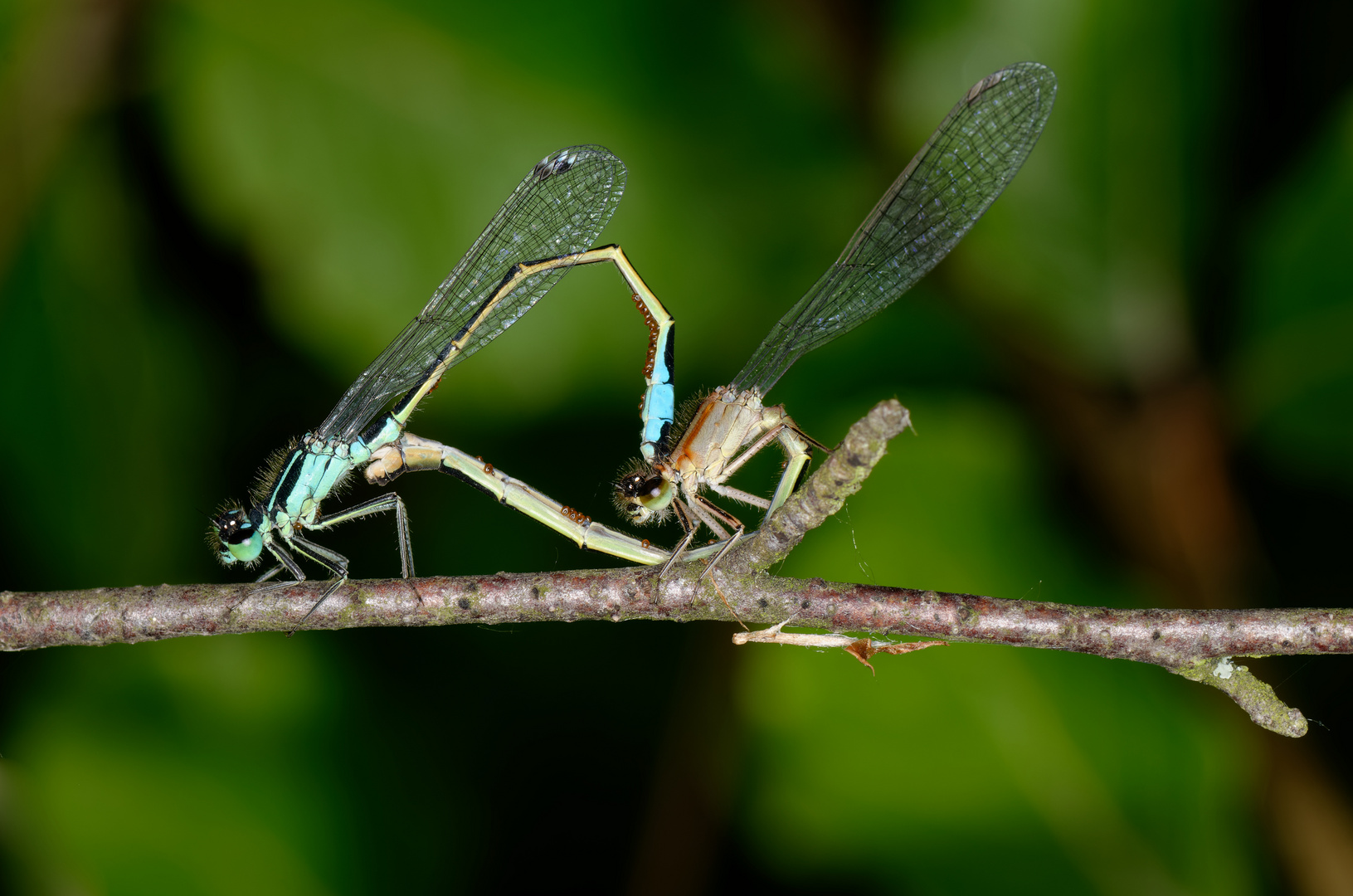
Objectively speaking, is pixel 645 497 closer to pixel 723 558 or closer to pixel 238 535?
pixel 723 558

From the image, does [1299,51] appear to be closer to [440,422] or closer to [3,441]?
[440,422]

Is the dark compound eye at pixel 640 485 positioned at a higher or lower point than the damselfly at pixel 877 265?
lower

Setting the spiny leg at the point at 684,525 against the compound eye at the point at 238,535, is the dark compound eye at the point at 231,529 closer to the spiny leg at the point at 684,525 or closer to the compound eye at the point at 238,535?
the compound eye at the point at 238,535

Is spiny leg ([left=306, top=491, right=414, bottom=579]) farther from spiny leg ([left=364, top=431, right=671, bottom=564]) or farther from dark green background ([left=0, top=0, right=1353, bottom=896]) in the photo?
dark green background ([left=0, top=0, right=1353, bottom=896])

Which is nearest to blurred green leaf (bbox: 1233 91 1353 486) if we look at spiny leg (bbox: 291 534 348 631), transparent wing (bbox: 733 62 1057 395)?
transparent wing (bbox: 733 62 1057 395)

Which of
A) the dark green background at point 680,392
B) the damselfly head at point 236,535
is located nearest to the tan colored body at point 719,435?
the dark green background at point 680,392

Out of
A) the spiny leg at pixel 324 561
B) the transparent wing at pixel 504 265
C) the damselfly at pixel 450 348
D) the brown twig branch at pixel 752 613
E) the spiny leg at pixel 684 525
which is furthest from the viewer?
the transparent wing at pixel 504 265
